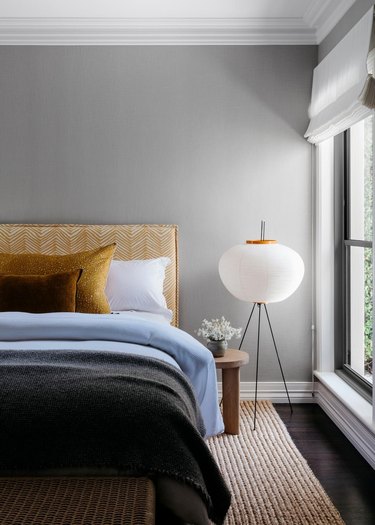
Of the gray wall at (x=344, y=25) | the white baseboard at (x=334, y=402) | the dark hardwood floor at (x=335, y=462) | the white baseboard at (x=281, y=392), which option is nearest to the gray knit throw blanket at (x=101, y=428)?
the dark hardwood floor at (x=335, y=462)

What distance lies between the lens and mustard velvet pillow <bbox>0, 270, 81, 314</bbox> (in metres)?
3.38

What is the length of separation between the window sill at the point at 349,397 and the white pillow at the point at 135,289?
1.13 meters

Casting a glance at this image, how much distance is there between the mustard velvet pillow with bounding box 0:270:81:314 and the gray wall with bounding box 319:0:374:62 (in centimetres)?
217

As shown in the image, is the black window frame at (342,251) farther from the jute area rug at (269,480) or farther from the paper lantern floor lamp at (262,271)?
the jute area rug at (269,480)

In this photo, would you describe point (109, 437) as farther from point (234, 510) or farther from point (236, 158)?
point (236, 158)

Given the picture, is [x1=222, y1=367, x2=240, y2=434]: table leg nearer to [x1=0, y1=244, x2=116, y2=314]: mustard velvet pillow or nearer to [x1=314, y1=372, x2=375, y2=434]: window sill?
[x1=314, y1=372, x2=375, y2=434]: window sill

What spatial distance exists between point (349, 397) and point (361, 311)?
0.64m

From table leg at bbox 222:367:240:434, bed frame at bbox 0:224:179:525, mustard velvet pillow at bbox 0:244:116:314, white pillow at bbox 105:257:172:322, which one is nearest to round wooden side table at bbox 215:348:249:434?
table leg at bbox 222:367:240:434

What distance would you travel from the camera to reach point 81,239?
4.27 metres

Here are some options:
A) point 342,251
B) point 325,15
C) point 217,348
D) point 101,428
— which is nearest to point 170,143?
point 325,15

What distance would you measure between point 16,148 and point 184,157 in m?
1.19

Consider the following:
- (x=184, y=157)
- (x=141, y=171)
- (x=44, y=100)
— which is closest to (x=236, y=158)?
(x=184, y=157)

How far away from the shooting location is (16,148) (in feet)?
14.3

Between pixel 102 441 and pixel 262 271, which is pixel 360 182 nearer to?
pixel 262 271
